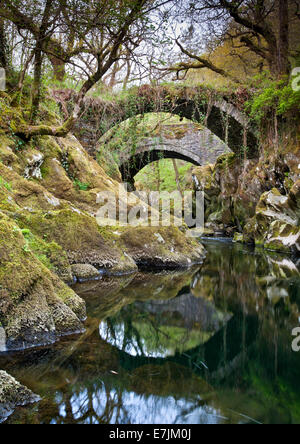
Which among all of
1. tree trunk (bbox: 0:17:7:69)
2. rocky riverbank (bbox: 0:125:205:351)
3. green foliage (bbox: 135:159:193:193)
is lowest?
rocky riverbank (bbox: 0:125:205:351)

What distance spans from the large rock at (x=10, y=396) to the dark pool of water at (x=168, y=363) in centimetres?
4

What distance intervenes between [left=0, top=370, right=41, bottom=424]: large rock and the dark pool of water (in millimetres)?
42

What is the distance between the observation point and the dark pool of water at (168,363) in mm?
2021

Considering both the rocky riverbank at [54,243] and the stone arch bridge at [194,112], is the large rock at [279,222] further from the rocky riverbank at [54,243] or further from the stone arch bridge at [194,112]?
the stone arch bridge at [194,112]

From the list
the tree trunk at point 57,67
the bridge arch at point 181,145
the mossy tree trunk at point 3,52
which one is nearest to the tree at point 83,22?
the tree trunk at point 57,67

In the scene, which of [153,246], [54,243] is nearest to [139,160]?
[153,246]

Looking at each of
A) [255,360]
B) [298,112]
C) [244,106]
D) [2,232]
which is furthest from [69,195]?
[244,106]

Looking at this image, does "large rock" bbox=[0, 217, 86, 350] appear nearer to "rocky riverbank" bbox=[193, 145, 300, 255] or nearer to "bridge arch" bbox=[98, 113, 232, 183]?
"rocky riverbank" bbox=[193, 145, 300, 255]

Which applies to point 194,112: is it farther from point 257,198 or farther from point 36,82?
point 36,82

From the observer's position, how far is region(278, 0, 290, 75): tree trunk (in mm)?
10945

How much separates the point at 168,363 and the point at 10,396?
127 centimetres

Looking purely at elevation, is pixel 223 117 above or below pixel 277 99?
above

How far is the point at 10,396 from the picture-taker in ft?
6.10

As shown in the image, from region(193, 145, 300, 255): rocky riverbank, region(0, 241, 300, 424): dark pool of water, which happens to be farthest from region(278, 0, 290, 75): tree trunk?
region(0, 241, 300, 424): dark pool of water
